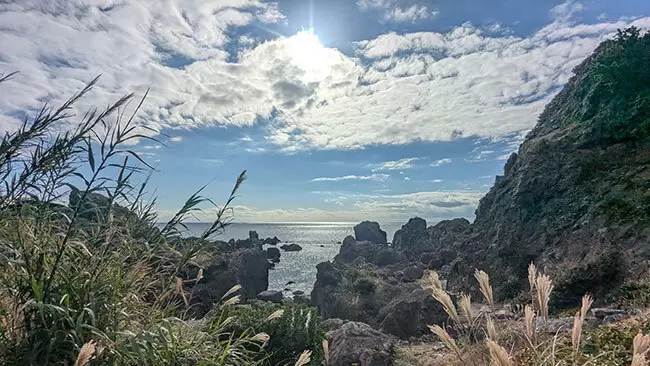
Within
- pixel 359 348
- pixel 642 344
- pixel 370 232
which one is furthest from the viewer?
pixel 370 232

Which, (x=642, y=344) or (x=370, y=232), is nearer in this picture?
(x=642, y=344)

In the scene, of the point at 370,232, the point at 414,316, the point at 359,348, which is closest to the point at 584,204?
the point at 414,316

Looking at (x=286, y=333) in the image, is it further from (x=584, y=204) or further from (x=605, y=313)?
(x=584, y=204)

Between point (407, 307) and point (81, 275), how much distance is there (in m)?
13.0

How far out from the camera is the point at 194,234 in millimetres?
4672

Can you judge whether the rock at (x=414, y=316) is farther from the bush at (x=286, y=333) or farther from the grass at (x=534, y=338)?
the grass at (x=534, y=338)

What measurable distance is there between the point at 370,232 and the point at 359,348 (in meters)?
81.2

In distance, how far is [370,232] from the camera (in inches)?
3479

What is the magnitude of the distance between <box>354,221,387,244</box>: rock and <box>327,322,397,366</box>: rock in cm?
7990

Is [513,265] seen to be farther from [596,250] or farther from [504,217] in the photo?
[596,250]

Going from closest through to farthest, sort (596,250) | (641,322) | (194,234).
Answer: (194,234) → (641,322) → (596,250)

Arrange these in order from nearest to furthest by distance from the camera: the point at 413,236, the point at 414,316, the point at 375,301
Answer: the point at 414,316 < the point at 375,301 < the point at 413,236

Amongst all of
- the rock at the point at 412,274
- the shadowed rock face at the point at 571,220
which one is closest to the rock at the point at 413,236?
the rock at the point at 412,274

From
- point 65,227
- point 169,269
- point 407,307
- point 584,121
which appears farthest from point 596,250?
point 65,227
